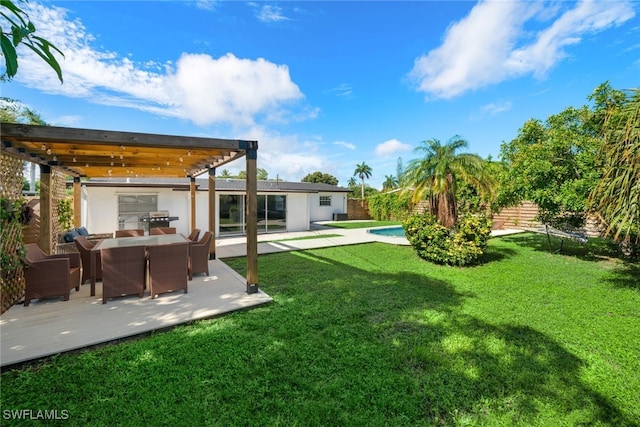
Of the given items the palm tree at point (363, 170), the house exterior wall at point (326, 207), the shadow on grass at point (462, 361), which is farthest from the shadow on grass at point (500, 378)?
the palm tree at point (363, 170)

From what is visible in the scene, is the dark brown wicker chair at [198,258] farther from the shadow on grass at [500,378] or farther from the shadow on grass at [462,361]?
the shadow on grass at [500,378]

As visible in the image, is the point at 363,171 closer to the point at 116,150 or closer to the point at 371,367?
the point at 116,150

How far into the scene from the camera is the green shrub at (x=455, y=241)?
8.30 meters

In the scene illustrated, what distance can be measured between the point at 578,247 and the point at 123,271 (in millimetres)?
16072

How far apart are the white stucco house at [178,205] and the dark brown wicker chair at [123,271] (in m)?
8.62

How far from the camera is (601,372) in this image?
3.26 meters

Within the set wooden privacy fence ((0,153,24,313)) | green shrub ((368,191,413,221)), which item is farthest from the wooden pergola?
green shrub ((368,191,413,221))

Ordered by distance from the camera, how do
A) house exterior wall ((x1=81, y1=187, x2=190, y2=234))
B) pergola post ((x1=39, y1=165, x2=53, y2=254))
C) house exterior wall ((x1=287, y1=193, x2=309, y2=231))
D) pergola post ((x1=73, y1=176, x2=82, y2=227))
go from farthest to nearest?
1. house exterior wall ((x1=287, y1=193, x2=309, y2=231))
2. house exterior wall ((x1=81, y1=187, x2=190, y2=234))
3. pergola post ((x1=73, y1=176, x2=82, y2=227))
4. pergola post ((x1=39, y1=165, x2=53, y2=254))

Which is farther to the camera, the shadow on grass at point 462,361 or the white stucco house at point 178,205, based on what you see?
the white stucco house at point 178,205

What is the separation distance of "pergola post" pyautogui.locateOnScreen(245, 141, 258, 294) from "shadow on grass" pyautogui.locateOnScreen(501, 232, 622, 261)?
11.5 m

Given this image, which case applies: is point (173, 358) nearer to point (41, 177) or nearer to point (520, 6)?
point (41, 177)

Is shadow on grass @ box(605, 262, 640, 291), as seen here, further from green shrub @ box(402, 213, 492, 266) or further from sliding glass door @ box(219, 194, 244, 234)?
sliding glass door @ box(219, 194, 244, 234)

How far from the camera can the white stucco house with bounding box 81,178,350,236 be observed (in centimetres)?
1265

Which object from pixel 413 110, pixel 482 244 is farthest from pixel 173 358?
A: pixel 413 110
